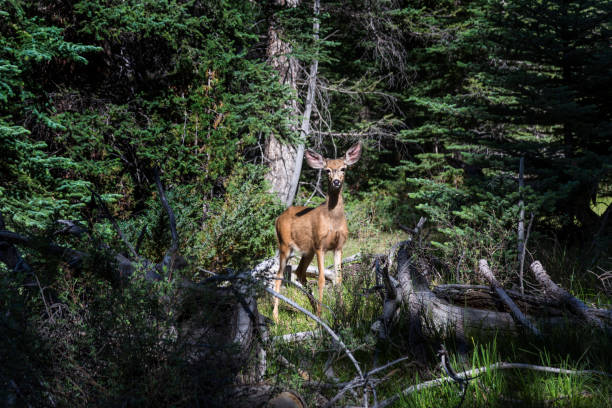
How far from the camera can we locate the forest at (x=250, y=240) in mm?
2367

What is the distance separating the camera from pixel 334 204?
6.22m

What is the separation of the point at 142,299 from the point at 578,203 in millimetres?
7273

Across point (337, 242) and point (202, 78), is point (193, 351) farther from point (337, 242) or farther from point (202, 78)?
point (202, 78)

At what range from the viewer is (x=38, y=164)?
19.6ft

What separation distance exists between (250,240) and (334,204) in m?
1.77

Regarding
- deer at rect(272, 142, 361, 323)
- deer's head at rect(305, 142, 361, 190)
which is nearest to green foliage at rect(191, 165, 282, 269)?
deer at rect(272, 142, 361, 323)

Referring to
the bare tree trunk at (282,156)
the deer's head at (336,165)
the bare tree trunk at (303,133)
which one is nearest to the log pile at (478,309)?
the deer's head at (336,165)

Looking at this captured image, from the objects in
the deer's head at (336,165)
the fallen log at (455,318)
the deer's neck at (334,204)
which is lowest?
the fallen log at (455,318)

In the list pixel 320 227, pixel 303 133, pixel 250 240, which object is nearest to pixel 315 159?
pixel 320 227

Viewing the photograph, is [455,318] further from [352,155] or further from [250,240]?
[250,240]

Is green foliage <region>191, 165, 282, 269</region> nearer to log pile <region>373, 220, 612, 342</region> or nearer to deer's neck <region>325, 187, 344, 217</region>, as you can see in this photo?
deer's neck <region>325, 187, 344, 217</region>

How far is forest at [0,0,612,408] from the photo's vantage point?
237cm

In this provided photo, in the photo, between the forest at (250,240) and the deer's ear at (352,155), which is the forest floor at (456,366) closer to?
the forest at (250,240)

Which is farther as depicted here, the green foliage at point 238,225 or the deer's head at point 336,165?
the green foliage at point 238,225
